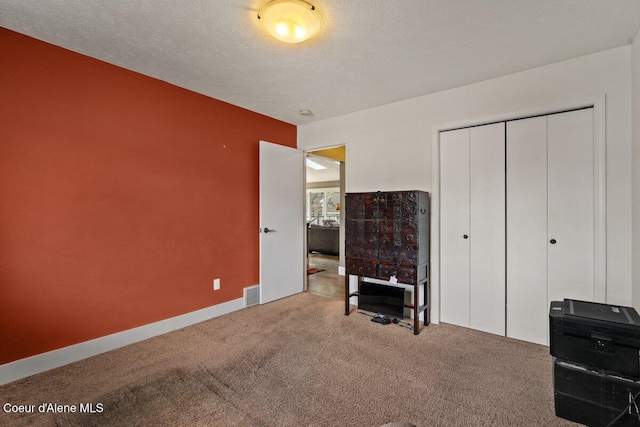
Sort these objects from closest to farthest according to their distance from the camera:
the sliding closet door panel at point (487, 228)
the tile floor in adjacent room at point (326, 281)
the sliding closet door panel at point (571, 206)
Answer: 1. the sliding closet door panel at point (571, 206)
2. the sliding closet door panel at point (487, 228)
3. the tile floor in adjacent room at point (326, 281)

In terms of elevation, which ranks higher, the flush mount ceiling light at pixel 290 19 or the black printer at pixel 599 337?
the flush mount ceiling light at pixel 290 19

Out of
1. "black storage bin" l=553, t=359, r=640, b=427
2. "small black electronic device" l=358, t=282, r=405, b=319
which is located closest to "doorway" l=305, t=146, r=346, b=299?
"small black electronic device" l=358, t=282, r=405, b=319

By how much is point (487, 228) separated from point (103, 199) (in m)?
3.58

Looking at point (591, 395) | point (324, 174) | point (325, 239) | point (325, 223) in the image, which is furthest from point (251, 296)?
point (324, 174)

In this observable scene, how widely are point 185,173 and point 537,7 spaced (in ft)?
10.5

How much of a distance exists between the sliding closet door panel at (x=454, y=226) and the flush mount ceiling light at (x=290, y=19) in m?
1.92

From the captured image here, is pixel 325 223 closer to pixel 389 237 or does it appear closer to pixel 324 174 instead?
pixel 324 174

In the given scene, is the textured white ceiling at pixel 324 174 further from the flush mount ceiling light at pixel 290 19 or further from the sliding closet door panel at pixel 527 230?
the flush mount ceiling light at pixel 290 19

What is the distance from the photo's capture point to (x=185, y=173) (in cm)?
321

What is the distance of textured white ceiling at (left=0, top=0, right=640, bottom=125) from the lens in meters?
1.92

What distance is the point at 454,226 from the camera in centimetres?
320

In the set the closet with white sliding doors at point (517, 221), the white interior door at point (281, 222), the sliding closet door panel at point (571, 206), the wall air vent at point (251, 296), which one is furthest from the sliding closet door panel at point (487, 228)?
the wall air vent at point (251, 296)

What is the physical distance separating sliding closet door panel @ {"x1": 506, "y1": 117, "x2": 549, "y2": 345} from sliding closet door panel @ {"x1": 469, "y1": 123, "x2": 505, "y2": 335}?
0.07m

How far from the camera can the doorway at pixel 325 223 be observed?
502 centimetres
